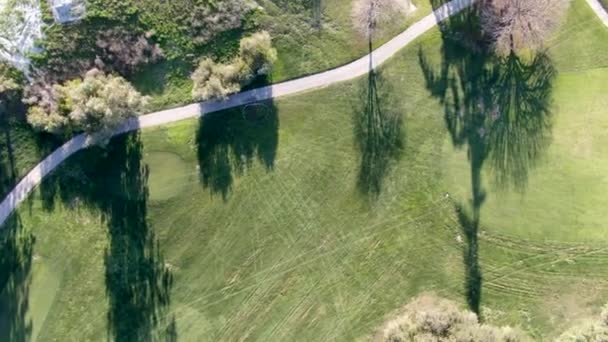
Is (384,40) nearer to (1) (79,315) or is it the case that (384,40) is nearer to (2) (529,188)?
(2) (529,188)

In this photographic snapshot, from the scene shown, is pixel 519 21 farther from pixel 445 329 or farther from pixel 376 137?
pixel 445 329

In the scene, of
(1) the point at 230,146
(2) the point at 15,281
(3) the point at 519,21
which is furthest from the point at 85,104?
(3) the point at 519,21

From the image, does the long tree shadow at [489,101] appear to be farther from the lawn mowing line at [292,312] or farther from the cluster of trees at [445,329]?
the lawn mowing line at [292,312]

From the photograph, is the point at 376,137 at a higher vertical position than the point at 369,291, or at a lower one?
higher

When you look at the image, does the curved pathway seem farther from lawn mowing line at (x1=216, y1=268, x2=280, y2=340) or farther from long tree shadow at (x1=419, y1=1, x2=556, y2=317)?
lawn mowing line at (x1=216, y1=268, x2=280, y2=340)

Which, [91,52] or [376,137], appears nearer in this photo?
[91,52]

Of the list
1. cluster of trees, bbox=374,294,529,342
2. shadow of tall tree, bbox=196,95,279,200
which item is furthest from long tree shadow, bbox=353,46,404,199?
cluster of trees, bbox=374,294,529,342

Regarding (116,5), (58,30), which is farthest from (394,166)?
(58,30)

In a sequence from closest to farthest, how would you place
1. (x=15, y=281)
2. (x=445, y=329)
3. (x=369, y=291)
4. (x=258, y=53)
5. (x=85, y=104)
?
1. (x=445, y=329)
2. (x=85, y=104)
3. (x=258, y=53)
4. (x=15, y=281)
5. (x=369, y=291)
